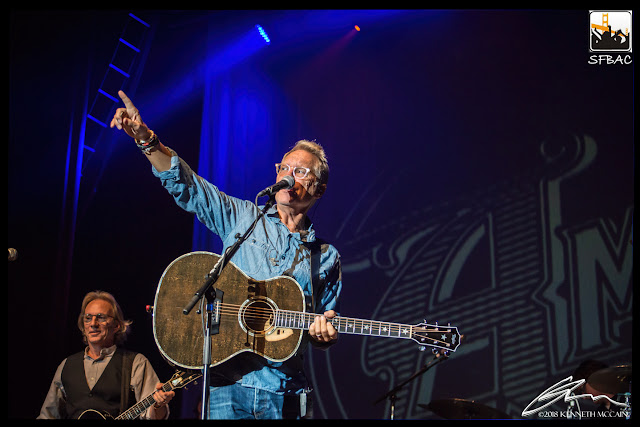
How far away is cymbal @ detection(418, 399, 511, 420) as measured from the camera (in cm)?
414

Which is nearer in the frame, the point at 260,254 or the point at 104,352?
the point at 260,254

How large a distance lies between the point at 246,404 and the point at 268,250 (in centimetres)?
85

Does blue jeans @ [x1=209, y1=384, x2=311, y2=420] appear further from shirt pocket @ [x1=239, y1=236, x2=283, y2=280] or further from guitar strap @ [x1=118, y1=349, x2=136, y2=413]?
guitar strap @ [x1=118, y1=349, x2=136, y2=413]

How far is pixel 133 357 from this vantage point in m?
4.65

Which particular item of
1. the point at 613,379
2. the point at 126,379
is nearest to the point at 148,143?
the point at 126,379

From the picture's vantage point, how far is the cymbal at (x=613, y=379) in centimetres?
416

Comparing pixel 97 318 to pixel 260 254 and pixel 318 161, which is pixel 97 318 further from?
pixel 318 161

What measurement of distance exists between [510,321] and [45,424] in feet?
12.2

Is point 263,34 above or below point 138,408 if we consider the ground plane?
above

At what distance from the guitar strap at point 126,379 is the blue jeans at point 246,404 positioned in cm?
160

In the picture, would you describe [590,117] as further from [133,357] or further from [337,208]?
[133,357]

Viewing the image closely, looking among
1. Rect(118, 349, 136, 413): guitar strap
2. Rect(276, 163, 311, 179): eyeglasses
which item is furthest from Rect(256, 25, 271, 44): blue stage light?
Rect(118, 349, 136, 413): guitar strap

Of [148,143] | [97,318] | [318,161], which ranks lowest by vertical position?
[97,318]

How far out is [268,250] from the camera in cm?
347
